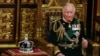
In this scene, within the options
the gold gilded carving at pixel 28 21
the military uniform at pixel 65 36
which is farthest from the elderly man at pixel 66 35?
the gold gilded carving at pixel 28 21

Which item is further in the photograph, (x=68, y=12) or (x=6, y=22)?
(x=6, y=22)

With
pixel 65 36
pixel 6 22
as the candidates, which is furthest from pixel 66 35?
pixel 6 22

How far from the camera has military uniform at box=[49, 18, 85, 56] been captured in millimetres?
5109

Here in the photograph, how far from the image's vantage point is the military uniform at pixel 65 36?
511 centimetres

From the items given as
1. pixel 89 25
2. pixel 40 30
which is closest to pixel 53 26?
pixel 40 30

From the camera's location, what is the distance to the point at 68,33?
16.8ft

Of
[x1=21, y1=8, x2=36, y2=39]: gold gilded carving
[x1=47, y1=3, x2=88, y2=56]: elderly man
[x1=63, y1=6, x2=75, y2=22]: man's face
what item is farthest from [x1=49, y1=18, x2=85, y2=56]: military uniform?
[x1=21, y1=8, x2=36, y2=39]: gold gilded carving

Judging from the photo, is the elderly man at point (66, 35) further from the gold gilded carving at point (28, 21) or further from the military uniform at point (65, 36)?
the gold gilded carving at point (28, 21)

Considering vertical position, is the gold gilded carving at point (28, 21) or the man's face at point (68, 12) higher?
the man's face at point (68, 12)

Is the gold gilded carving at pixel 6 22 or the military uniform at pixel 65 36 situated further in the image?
the gold gilded carving at pixel 6 22

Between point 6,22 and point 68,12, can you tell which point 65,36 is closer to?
point 68,12

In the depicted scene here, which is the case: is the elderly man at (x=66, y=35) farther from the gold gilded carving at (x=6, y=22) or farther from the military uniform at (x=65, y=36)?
the gold gilded carving at (x=6, y=22)

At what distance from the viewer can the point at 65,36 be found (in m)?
5.12

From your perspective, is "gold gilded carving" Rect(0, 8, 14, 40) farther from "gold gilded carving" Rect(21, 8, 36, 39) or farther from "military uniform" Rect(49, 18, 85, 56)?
"military uniform" Rect(49, 18, 85, 56)
